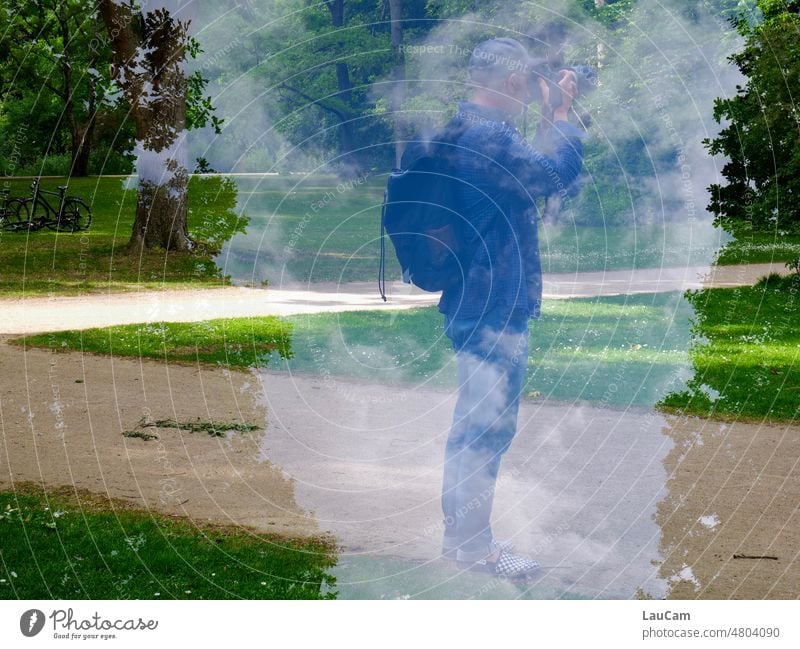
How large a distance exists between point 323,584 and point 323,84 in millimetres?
4937

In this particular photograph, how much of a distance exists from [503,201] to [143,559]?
2721 mm

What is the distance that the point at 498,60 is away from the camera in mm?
4648

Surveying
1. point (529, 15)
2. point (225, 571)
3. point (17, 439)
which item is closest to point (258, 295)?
point (529, 15)

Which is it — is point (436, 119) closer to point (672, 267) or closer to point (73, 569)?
point (73, 569)

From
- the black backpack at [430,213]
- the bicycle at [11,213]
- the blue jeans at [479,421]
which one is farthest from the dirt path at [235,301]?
the black backpack at [430,213]

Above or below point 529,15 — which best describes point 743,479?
below

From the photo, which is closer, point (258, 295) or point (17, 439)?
point (17, 439)

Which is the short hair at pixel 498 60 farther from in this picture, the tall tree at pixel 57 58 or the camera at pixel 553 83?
the tall tree at pixel 57 58

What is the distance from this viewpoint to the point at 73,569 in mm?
5766

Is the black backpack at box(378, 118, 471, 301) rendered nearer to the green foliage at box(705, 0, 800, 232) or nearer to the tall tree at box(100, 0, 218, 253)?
the tall tree at box(100, 0, 218, 253)

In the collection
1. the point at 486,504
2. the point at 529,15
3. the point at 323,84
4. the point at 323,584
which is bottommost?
the point at 323,584

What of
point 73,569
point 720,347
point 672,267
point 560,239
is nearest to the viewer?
point 73,569

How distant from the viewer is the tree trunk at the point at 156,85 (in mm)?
13641

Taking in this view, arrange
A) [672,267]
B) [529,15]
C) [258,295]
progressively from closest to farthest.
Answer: [529,15] → [258,295] → [672,267]
